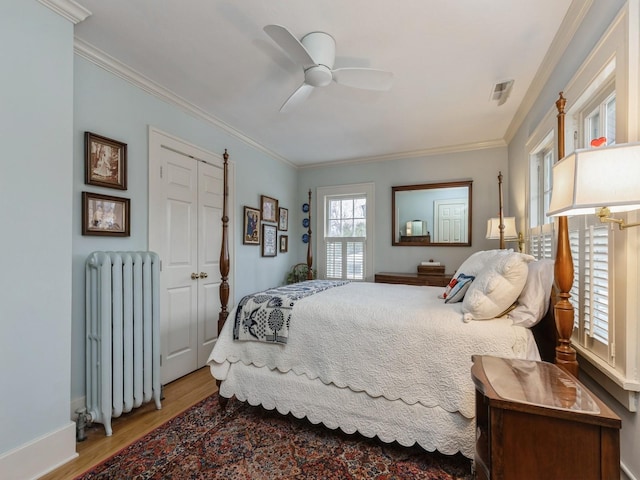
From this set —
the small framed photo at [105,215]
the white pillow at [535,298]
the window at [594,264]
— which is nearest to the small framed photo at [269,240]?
the small framed photo at [105,215]

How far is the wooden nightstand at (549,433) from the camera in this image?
2.92 ft

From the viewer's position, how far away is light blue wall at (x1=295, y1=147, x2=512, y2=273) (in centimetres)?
408

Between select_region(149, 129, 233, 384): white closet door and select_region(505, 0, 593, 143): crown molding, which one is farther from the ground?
select_region(505, 0, 593, 143): crown molding

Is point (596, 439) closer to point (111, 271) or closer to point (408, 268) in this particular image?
point (111, 271)

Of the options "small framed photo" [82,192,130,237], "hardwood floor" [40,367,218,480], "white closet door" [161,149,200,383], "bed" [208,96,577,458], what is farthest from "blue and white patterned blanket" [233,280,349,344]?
"small framed photo" [82,192,130,237]

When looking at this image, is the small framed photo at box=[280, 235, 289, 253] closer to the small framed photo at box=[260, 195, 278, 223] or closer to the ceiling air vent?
the small framed photo at box=[260, 195, 278, 223]

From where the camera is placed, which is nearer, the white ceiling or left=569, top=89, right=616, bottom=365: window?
left=569, top=89, right=616, bottom=365: window

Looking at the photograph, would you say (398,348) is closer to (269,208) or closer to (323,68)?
(323,68)

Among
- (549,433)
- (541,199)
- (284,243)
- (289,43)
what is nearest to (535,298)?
(549,433)

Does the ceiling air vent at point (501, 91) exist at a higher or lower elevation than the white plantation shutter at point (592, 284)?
higher

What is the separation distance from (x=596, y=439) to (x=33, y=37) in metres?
2.96

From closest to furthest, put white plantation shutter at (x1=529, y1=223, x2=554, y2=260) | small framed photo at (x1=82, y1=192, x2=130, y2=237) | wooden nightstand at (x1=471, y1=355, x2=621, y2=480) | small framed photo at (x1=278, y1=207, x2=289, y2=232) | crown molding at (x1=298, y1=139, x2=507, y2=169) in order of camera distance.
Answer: wooden nightstand at (x1=471, y1=355, x2=621, y2=480)
small framed photo at (x1=82, y1=192, x2=130, y2=237)
white plantation shutter at (x1=529, y1=223, x2=554, y2=260)
crown molding at (x1=298, y1=139, x2=507, y2=169)
small framed photo at (x1=278, y1=207, x2=289, y2=232)

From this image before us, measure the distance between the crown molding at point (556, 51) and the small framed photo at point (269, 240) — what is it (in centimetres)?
317

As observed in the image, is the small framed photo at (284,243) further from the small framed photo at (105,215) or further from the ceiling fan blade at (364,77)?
the ceiling fan blade at (364,77)
